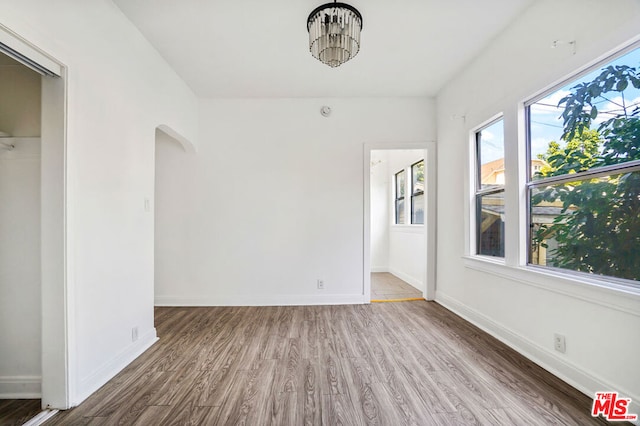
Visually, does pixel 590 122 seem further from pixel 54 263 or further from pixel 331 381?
pixel 54 263

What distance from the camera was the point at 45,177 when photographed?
5.54 ft

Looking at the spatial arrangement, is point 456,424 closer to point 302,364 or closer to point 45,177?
point 302,364

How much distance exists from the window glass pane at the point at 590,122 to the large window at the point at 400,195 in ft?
10.4

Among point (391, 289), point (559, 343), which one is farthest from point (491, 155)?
point (391, 289)

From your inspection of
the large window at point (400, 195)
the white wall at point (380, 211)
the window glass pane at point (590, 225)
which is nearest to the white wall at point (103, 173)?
the window glass pane at point (590, 225)

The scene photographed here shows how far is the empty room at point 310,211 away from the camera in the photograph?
168 cm

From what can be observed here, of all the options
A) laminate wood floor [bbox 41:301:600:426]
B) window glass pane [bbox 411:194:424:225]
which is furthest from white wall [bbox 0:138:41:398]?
window glass pane [bbox 411:194:424:225]

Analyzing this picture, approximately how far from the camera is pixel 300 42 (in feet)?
8.70

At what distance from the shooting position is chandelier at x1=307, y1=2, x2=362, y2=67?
203cm

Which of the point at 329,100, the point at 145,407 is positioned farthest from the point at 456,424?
the point at 329,100

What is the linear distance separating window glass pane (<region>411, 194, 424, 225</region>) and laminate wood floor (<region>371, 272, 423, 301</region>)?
43.7 inches

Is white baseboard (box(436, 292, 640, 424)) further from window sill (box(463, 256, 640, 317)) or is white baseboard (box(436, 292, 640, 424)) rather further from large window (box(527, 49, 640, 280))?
large window (box(527, 49, 640, 280))

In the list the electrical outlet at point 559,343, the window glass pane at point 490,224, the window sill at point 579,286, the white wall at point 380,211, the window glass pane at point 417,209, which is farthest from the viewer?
the white wall at point 380,211

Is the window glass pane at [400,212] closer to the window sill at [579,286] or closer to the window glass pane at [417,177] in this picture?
the window glass pane at [417,177]
